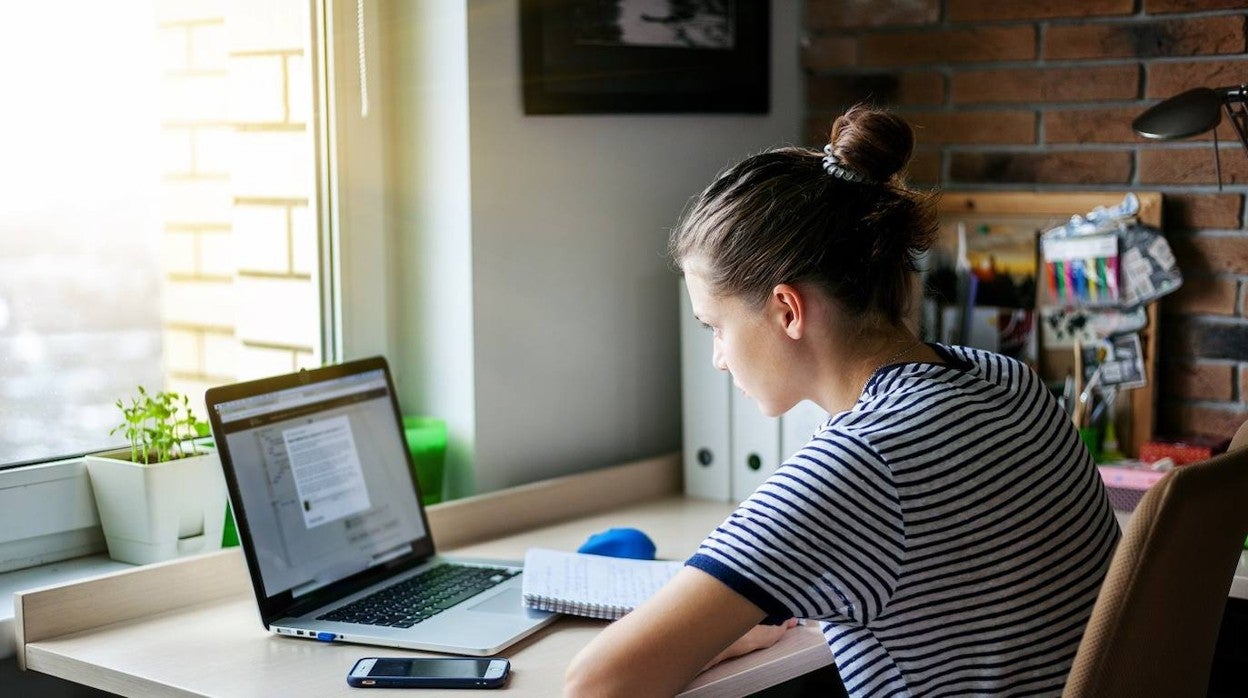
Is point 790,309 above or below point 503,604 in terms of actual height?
above

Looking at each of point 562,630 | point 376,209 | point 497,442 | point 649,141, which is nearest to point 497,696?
point 562,630

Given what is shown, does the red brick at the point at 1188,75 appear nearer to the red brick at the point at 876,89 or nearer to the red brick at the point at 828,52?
the red brick at the point at 876,89

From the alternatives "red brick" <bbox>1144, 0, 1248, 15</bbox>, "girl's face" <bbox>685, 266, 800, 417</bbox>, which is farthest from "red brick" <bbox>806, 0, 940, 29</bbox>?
"girl's face" <bbox>685, 266, 800, 417</bbox>

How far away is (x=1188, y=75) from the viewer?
225cm

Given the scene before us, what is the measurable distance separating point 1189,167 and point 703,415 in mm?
893

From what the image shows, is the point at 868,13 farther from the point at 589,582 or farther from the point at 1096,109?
the point at 589,582

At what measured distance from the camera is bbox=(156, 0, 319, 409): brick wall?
1.95 metres

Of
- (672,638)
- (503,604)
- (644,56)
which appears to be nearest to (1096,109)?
(644,56)

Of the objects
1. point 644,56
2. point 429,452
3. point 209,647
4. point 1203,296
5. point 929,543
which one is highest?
point 644,56

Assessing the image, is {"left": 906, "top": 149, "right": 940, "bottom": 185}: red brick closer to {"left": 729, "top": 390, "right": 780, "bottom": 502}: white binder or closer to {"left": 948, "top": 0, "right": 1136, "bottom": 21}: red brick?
{"left": 948, "top": 0, "right": 1136, "bottom": 21}: red brick

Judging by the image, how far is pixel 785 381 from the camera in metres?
1.40

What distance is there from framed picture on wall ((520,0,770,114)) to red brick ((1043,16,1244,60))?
1.72 ft

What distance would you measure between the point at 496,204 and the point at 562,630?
2.63ft

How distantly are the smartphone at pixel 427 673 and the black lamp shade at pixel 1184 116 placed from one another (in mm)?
1189
